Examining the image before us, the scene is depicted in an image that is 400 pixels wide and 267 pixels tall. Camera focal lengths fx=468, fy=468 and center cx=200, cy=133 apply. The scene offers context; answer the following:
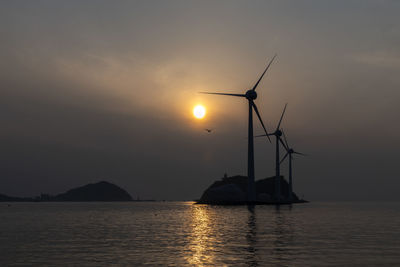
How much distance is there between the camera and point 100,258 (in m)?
42.6

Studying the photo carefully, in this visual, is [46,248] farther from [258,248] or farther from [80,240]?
[258,248]

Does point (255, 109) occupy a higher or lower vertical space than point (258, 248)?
higher

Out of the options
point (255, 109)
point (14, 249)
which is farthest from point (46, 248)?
point (255, 109)

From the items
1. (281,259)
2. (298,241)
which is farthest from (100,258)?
(298,241)

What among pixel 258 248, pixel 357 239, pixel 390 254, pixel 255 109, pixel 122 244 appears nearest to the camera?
pixel 390 254

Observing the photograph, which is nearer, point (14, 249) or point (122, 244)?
point (14, 249)

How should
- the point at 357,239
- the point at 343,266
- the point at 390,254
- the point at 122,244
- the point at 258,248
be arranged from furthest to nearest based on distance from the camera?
1. the point at 357,239
2. the point at 122,244
3. the point at 258,248
4. the point at 390,254
5. the point at 343,266

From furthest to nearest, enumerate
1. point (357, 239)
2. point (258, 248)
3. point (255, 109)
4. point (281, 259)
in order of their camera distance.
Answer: point (255, 109), point (357, 239), point (258, 248), point (281, 259)

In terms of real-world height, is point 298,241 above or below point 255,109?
below

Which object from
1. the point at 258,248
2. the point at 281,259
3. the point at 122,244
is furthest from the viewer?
the point at 122,244

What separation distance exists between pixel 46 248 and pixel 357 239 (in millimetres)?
38222

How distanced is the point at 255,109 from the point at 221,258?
141 meters

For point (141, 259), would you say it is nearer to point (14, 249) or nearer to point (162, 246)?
point (162, 246)

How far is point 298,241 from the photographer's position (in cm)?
5759
